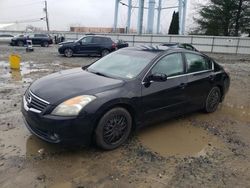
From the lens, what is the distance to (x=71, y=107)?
350 centimetres

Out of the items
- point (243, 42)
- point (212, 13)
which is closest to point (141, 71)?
point (243, 42)

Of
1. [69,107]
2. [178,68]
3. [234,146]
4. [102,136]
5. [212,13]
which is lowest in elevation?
[234,146]

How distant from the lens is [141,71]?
4.35m

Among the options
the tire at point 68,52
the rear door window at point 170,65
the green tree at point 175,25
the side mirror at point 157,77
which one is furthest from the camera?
the green tree at point 175,25

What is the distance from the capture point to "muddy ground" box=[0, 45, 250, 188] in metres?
3.22

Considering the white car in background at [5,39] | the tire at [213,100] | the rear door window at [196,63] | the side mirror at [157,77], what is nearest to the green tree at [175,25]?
the white car in background at [5,39]

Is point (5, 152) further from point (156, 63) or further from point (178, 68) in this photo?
point (178, 68)

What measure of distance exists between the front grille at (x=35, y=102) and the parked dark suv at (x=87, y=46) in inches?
573

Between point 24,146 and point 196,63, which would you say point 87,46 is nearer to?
point 196,63

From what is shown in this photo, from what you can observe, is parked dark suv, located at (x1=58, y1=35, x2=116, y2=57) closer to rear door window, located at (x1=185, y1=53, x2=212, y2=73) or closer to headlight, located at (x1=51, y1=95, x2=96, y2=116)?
rear door window, located at (x1=185, y1=53, x2=212, y2=73)

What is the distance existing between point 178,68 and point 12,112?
3542 millimetres

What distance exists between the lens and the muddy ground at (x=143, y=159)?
322cm

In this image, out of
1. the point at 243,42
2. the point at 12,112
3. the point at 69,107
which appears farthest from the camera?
the point at 243,42

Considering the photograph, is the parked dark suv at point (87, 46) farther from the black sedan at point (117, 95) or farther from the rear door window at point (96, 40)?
the black sedan at point (117, 95)
